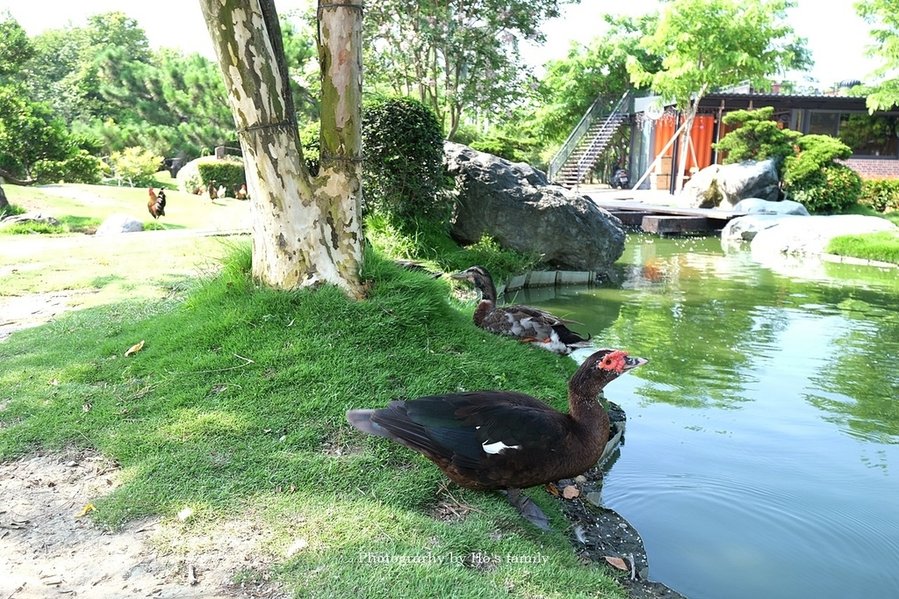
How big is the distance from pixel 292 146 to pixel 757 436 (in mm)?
4102

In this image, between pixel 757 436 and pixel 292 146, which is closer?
pixel 292 146

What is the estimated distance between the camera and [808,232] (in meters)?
15.3

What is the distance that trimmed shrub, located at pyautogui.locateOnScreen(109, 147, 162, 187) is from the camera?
23016 millimetres

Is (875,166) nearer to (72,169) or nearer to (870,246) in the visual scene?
(870,246)

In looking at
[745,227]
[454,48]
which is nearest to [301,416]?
[454,48]

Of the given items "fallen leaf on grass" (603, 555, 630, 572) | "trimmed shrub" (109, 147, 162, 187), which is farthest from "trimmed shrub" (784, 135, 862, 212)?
"trimmed shrub" (109, 147, 162, 187)

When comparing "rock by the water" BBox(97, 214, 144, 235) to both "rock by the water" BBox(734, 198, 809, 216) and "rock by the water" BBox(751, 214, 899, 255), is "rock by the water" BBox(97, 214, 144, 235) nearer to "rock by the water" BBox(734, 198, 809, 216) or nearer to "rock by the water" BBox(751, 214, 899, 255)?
"rock by the water" BBox(751, 214, 899, 255)

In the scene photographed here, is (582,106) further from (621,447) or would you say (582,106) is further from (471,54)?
(621,447)

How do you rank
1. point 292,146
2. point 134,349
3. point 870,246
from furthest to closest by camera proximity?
1. point 870,246
2. point 134,349
3. point 292,146

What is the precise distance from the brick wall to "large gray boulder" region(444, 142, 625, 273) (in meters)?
21.0

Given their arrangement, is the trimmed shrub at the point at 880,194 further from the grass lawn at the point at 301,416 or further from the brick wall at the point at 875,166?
the grass lawn at the point at 301,416

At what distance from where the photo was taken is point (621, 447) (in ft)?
16.2

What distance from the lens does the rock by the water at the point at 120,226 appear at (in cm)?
1300

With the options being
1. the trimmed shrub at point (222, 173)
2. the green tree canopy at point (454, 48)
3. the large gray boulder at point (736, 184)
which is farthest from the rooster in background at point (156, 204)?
the large gray boulder at point (736, 184)
